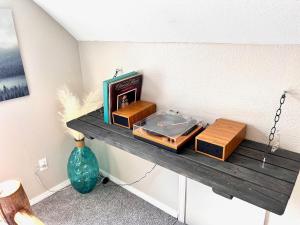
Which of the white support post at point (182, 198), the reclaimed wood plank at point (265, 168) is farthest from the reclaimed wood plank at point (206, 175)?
the white support post at point (182, 198)

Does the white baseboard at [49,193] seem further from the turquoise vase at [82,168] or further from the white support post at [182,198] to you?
the white support post at [182,198]

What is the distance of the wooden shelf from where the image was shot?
92 cm

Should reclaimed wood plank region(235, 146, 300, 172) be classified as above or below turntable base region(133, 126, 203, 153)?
below

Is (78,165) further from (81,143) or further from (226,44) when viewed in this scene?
(226,44)

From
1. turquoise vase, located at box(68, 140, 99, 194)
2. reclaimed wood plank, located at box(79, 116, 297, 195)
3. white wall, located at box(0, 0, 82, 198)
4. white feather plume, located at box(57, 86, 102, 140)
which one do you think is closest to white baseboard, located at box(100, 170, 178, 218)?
turquoise vase, located at box(68, 140, 99, 194)

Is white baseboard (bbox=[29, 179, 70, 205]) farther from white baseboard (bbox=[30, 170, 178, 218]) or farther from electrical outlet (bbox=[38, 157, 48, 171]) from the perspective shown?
electrical outlet (bbox=[38, 157, 48, 171])

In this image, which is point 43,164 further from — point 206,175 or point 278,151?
point 278,151

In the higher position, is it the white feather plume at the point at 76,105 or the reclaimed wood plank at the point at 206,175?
the white feather plume at the point at 76,105

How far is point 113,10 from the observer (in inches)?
50.5

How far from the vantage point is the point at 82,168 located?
204 centimetres

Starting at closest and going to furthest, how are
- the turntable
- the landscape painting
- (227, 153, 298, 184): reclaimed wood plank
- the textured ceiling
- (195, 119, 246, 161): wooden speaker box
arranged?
the textured ceiling, (227, 153, 298, 184): reclaimed wood plank, (195, 119, 246, 161): wooden speaker box, the turntable, the landscape painting

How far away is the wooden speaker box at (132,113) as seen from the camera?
146 centimetres

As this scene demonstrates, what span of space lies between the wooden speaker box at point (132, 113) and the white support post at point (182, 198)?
0.50 m

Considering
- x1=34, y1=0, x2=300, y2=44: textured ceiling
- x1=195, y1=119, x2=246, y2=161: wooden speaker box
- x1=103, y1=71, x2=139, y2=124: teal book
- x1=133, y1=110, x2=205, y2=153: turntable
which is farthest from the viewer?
x1=103, y1=71, x2=139, y2=124: teal book
